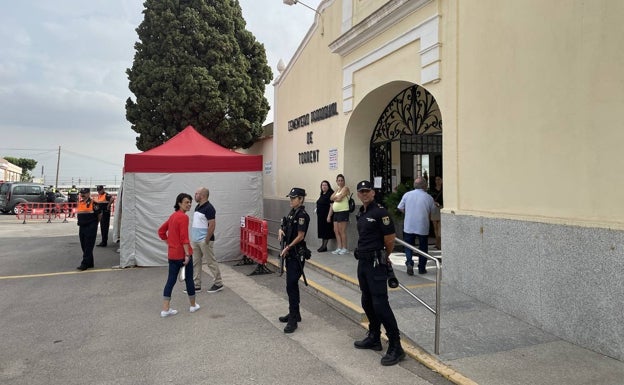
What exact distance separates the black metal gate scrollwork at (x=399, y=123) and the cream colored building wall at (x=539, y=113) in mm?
1529

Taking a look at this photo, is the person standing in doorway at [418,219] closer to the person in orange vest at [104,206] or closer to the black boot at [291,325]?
the black boot at [291,325]

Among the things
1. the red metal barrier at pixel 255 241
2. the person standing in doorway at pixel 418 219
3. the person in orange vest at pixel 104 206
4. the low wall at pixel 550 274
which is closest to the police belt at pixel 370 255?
the low wall at pixel 550 274

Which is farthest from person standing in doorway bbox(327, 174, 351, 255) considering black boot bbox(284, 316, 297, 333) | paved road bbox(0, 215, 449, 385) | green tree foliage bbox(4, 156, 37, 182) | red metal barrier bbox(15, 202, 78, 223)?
green tree foliage bbox(4, 156, 37, 182)

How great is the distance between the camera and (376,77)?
823 centimetres

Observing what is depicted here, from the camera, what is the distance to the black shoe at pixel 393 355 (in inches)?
157

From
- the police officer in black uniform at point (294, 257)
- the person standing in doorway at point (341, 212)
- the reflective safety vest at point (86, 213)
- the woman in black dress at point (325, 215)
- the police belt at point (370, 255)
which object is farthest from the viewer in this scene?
the woman in black dress at point (325, 215)

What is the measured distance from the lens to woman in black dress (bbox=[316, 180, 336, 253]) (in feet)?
31.1

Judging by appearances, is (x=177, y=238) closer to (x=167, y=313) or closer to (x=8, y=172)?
(x=167, y=313)

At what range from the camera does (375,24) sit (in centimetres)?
799

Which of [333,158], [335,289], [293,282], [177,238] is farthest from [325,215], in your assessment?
[293,282]

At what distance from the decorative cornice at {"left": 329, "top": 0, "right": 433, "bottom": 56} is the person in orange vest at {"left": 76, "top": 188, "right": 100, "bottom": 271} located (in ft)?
20.4

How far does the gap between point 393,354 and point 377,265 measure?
2.84ft

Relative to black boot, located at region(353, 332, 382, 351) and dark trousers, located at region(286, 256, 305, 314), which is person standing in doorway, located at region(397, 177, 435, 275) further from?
black boot, located at region(353, 332, 382, 351)

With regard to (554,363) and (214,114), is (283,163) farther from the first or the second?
(554,363)
